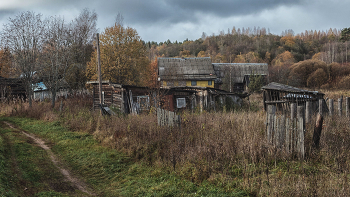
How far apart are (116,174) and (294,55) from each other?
78833mm

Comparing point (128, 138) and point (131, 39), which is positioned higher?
point (131, 39)

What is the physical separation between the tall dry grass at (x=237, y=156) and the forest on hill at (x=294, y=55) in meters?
34.6

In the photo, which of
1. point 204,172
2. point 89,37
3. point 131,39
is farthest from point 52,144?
point 89,37

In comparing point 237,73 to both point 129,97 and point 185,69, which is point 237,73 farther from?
point 129,97

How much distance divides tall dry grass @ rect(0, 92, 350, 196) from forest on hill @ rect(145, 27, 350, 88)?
34580mm

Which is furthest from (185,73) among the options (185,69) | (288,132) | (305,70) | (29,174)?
(29,174)

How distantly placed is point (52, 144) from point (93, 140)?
1721 mm

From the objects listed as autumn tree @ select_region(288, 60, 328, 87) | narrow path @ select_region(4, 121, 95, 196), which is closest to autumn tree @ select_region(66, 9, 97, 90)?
narrow path @ select_region(4, 121, 95, 196)

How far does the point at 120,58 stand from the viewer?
28.7m

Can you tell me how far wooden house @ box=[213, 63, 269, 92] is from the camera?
40219mm

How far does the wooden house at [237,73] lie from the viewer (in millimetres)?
40219

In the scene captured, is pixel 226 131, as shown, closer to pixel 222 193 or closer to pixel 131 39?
pixel 222 193

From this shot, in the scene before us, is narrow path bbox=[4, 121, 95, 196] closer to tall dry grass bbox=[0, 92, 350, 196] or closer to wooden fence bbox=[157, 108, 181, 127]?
tall dry grass bbox=[0, 92, 350, 196]

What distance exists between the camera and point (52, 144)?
9766 millimetres
